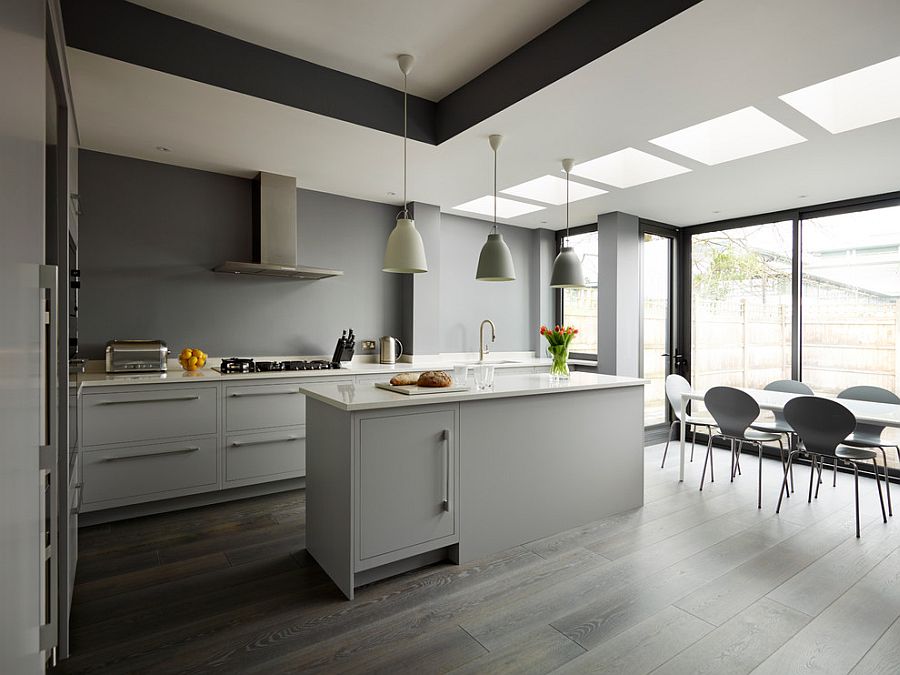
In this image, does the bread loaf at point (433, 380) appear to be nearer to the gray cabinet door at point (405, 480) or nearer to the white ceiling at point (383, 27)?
the gray cabinet door at point (405, 480)

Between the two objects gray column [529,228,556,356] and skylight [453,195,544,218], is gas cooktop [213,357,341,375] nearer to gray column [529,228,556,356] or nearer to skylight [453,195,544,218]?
skylight [453,195,544,218]

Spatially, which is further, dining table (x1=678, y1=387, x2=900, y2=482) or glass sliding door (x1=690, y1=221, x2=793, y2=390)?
glass sliding door (x1=690, y1=221, x2=793, y2=390)

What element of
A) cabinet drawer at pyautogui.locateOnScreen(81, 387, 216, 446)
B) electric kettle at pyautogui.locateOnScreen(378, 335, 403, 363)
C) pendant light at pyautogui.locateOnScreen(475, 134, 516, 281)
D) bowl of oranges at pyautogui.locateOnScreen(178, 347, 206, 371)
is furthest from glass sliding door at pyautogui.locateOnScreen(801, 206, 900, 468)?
bowl of oranges at pyautogui.locateOnScreen(178, 347, 206, 371)

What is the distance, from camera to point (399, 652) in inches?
75.7

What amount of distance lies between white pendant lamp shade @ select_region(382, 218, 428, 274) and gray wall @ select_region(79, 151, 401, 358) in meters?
2.02

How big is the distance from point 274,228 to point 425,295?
156 centimetres

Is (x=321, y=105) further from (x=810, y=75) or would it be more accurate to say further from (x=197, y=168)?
(x=810, y=75)

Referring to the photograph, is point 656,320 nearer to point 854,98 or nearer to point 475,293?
point 475,293

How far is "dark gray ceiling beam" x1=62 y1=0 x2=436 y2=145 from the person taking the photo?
2293 mm

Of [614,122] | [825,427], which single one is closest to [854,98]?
[614,122]

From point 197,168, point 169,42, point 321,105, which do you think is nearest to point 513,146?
point 321,105

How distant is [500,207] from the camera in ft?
16.7

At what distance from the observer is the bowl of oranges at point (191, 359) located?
3.74m

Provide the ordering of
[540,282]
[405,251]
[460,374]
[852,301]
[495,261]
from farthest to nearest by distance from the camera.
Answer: [540,282], [852,301], [495,261], [460,374], [405,251]
